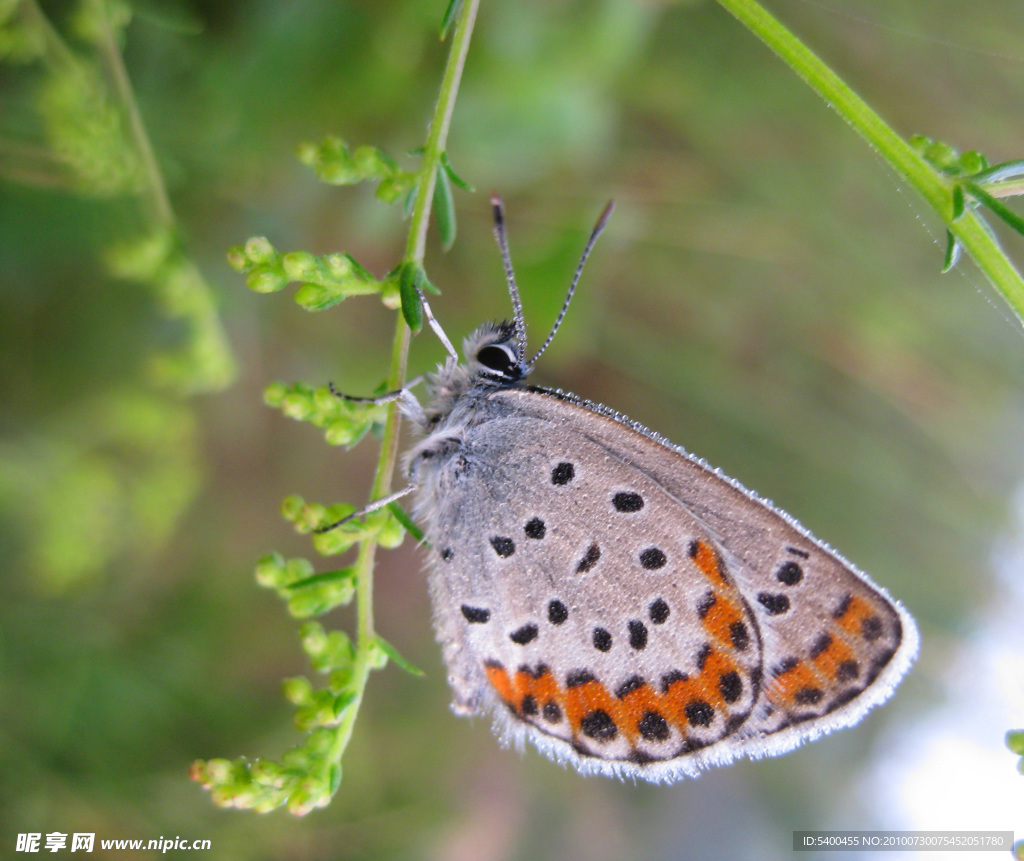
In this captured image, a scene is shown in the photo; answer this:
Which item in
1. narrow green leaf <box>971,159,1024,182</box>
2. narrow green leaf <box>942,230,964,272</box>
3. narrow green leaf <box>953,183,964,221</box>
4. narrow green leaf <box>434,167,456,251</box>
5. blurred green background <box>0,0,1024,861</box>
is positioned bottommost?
blurred green background <box>0,0,1024,861</box>

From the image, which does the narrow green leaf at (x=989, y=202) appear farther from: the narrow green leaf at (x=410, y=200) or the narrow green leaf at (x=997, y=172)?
the narrow green leaf at (x=410, y=200)

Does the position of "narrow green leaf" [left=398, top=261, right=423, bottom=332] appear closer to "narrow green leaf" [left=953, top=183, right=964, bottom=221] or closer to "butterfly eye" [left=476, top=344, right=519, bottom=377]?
"butterfly eye" [left=476, top=344, right=519, bottom=377]

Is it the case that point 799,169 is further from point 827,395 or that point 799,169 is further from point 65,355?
point 65,355

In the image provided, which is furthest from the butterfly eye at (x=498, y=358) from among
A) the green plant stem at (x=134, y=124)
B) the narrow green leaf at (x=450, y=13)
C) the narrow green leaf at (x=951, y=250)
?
the narrow green leaf at (x=951, y=250)

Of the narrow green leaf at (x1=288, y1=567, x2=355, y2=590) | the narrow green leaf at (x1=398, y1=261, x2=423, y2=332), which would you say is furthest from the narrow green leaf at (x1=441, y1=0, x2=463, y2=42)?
the narrow green leaf at (x1=288, y1=567, x2=355, y2=590)

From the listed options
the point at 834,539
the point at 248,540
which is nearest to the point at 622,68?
the point at 248,540

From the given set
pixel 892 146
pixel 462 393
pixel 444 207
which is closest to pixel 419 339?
pixel 462 393
